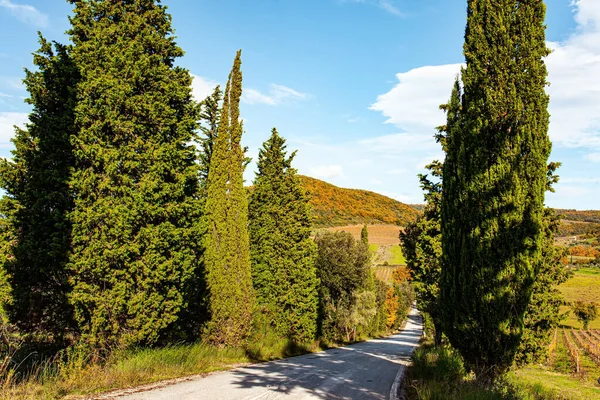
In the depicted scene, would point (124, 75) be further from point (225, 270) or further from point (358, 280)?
point (358, 280)

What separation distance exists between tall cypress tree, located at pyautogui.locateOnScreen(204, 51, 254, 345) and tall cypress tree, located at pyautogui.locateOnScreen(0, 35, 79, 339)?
18.5 ft

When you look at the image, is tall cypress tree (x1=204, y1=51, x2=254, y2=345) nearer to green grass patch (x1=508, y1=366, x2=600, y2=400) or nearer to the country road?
the country road

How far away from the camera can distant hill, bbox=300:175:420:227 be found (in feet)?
357

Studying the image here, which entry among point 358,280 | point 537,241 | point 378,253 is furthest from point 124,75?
point 378,253

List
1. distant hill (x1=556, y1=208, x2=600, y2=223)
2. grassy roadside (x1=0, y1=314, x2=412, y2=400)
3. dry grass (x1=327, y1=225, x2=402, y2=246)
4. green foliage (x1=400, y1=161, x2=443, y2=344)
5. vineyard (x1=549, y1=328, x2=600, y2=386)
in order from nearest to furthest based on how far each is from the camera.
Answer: grassy roadside (x1=0, y1=314, x2=412, y2=400), green foliage (x1=400, y1=161, x2=443, y2=344), vineyard (x1=549, y1=328, x2=600, y2=386), dry grass (x1=327, y1=225, x2=402, y2=246), distant hill (x1=556, y1=208, x2=600, y2=223)

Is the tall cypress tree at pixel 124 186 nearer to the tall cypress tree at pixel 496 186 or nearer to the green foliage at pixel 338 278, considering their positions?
the tall cypress tree at pixel 496 186

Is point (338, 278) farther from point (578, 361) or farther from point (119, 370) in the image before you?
point (119, 370)

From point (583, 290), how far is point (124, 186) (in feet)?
330

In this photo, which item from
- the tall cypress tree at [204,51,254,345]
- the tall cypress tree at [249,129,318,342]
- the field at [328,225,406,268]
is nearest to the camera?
the tall cypress tree at [204,51,254,345]

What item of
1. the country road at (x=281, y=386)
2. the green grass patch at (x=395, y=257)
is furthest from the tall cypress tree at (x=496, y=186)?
the green grass patch at (x=395, y=257)

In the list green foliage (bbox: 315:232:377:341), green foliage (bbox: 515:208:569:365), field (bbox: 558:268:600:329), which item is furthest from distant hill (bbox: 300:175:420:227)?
green foliage (bbox: 515:208:569:365)

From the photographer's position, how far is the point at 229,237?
15.0 m

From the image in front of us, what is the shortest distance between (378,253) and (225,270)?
96439mm

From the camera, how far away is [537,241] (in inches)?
316
